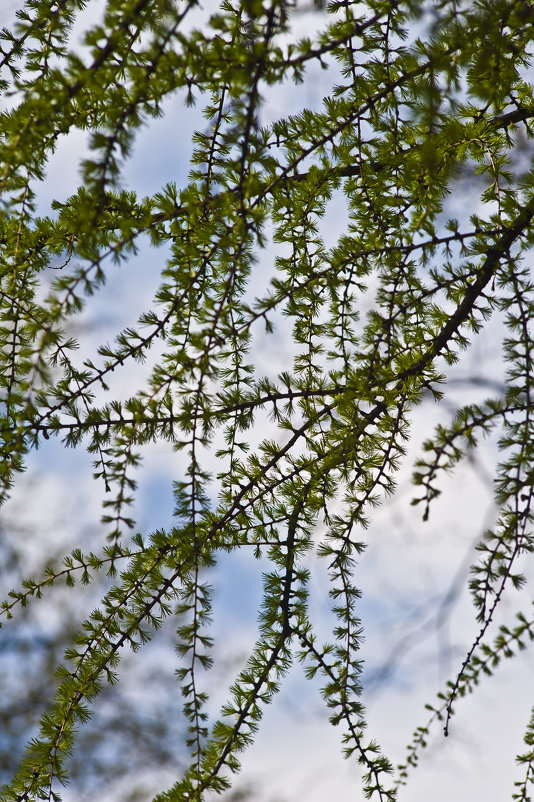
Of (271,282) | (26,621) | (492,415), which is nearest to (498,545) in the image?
(492,415)

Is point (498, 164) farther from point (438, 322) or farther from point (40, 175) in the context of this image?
point (40, 175)

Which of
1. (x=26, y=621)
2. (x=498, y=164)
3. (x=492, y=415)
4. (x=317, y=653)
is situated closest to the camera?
(x=492, y=415)

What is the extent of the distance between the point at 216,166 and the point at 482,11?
625mm

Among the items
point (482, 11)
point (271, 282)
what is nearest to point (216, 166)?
point (271, 282)

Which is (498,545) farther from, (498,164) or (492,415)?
(498,164)

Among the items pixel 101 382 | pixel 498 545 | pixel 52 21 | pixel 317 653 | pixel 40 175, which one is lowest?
pixel 317 653

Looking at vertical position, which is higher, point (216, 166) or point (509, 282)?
point (216, 166)

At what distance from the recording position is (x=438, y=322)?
4.54ft

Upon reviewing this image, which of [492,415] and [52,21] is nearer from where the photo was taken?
[492,415]

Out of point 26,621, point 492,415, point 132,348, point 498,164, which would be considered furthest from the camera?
point 26,621

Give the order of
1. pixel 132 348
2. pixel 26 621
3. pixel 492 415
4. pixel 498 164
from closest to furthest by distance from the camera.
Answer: pixel 492 415 → pixel 132 348 → pixel 498 164 → pixel 26 621

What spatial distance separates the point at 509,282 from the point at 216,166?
0.71m

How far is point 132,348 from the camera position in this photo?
1150 millimetres

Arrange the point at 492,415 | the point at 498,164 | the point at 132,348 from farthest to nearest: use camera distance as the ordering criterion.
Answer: the point at 498,164 < the point at 132,348 < the point at 492,415
